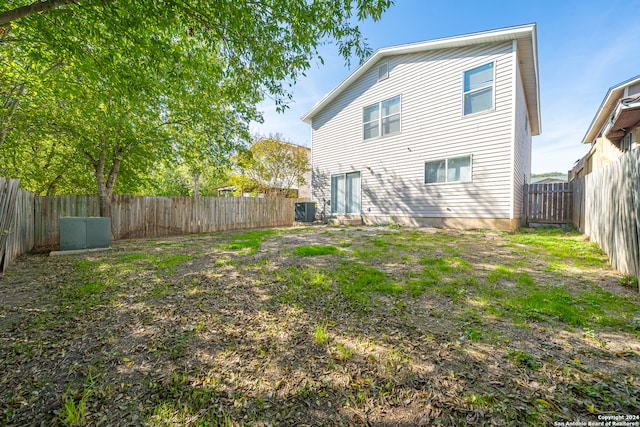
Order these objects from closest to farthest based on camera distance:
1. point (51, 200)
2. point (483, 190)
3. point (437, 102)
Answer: point (51, 200), point (483, 190), point (437, 102)

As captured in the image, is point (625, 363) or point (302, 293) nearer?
point (625, 363)

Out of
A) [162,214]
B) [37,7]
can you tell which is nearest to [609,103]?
[37,7]

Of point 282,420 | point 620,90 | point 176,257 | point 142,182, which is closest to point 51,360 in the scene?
point 282,420

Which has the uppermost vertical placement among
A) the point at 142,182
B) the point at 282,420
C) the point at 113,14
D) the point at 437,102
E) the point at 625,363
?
the point at 437,102

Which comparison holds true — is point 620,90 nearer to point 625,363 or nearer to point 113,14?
point 625,363

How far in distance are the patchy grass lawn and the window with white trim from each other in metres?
5.19

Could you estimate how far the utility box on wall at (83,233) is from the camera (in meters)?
5.89

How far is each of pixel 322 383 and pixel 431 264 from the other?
3156 mm

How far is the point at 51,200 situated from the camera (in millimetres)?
6926

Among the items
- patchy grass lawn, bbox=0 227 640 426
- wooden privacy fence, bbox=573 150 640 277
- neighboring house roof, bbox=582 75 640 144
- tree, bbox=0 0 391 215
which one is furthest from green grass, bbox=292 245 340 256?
neighboring house roof, bbox=582 75 640 144

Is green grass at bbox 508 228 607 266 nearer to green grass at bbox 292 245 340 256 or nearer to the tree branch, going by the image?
green grass at bbox 292 245 340 256

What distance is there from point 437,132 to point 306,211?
6.93 metres

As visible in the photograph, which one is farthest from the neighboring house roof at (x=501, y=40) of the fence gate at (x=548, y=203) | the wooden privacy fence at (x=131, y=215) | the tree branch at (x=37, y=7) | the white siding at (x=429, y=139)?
the tree branch at (x=37, y=7)

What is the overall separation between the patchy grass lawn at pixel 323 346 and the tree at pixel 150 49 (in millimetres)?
3231
